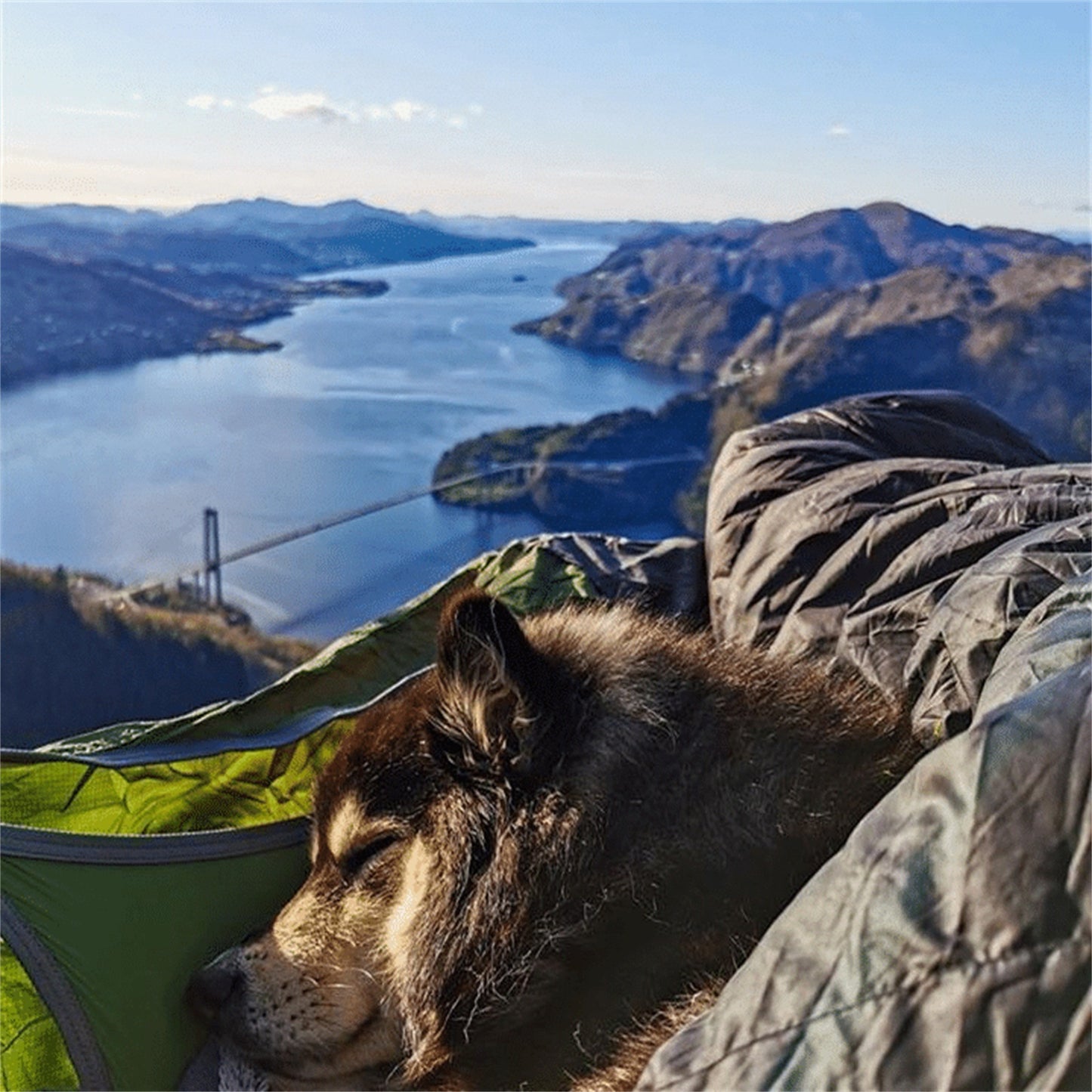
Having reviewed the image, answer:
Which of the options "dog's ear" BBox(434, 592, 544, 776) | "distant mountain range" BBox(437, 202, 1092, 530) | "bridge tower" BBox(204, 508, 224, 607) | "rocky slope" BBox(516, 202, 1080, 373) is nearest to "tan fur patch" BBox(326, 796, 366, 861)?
"dog's ear" BBox(434, 592, 544, 776)

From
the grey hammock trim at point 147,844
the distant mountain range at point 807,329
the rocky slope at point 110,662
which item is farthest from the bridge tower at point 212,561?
the grey hammock trim at point 147,844

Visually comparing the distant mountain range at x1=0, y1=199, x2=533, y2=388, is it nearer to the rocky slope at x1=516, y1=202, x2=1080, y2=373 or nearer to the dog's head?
the rocky slope at x1=516, y1=202, x2=1080, y2=373

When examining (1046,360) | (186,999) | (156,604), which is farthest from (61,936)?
(1046,360)

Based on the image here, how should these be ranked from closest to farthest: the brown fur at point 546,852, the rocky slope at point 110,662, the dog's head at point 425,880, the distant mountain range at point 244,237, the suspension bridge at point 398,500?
the brown fur at point 546,852, the dog's head at point 425,880, the rocky slope at point 110,662, the suspension bridge at point 398,500, the distant mountain range at point 244,237

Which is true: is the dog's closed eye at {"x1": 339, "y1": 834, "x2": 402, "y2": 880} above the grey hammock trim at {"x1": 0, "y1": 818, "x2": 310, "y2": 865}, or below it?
above

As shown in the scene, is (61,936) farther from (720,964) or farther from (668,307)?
(668,307)

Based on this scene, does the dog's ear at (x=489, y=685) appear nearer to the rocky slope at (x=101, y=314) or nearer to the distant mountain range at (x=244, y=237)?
the rocky slope at (x=101, y=314)

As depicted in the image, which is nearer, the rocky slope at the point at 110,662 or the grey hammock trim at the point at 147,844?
the grey hammock trim at the point at 147,844
